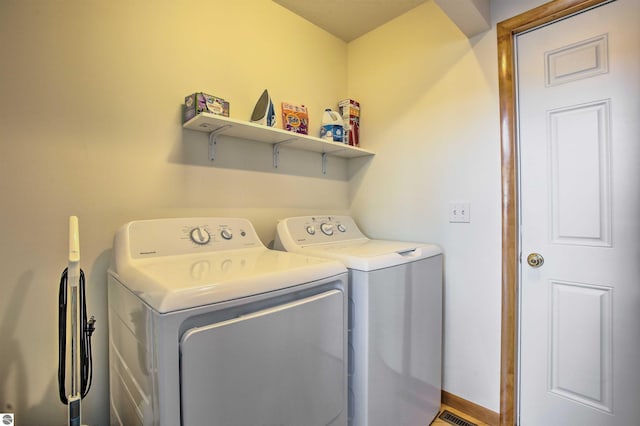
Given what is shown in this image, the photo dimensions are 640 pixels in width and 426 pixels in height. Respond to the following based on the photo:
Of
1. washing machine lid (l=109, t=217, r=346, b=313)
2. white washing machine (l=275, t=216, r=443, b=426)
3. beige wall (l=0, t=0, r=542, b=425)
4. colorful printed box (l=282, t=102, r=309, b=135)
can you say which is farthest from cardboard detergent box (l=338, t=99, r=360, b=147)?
washing machine lid (l=109, t=217, r=346, b=313)

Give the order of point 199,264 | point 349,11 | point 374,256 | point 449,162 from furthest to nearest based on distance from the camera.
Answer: point 349,11 → point 449,162 → point 374,256 → point 199,264

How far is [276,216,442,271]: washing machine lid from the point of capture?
1.27m

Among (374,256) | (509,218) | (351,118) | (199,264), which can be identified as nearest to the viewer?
(199,264)

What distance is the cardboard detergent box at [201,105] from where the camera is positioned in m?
1.41

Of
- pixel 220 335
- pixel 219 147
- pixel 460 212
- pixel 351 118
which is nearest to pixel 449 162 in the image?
pixel 460 212

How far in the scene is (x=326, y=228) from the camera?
1.84 m

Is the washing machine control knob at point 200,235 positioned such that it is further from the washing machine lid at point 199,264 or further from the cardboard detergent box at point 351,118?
the cardboard detergent box at point 351,118

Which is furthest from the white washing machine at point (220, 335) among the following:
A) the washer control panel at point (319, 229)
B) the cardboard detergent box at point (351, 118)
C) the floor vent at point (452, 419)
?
the cardboard detergent box at point (351, 118)

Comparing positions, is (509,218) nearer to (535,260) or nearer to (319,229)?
(535,260)

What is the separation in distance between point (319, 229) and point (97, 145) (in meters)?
1.15

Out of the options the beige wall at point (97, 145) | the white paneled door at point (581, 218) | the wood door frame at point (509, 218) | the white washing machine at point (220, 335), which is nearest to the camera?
the white washing machine at point (220, 335)

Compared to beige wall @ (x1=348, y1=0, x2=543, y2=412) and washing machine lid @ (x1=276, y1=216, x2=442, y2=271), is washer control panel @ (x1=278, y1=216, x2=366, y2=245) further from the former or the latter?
beige wall @ (x1=348, y1=0, x2=543, y2=412)

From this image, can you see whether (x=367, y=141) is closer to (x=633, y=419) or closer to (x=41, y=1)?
(x=41, y=1)

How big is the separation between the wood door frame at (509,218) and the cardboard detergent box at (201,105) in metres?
1.42
